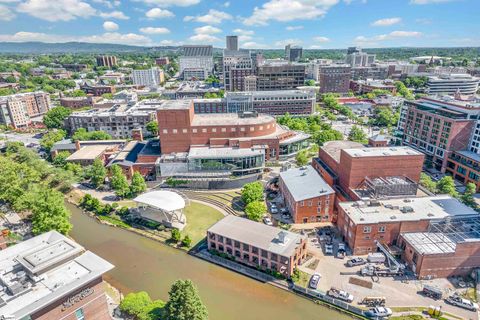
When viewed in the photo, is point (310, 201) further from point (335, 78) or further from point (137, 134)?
point (335, 78)

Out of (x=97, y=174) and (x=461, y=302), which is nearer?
(x=461, y=302)

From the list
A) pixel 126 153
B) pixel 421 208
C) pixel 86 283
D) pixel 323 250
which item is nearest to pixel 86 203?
pixel 126 153

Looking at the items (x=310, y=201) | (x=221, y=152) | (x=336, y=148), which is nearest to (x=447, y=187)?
(x=336, y=148)

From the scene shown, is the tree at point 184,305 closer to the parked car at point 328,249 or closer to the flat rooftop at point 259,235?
the flat rooftop at point 259,235

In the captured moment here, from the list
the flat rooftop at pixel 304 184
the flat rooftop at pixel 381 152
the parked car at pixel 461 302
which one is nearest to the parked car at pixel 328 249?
the flat rooftop at pixel 304 184

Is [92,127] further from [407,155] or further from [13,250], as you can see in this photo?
[407,155]

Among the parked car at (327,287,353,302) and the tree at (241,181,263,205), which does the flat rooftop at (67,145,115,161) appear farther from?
the parked car at (327,287,353,302)

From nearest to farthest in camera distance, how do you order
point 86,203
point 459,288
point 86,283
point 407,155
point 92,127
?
point 86,283, point 459,288, point 407,155, point 86,203, point 92,127
